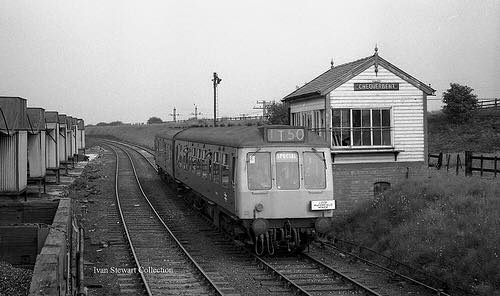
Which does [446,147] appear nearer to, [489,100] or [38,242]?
[489,100]

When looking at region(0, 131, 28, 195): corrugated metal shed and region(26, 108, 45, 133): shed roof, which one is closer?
region(0, 131, 28, 195): corrugated metal shed

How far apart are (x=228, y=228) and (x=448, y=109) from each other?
36.3 metres

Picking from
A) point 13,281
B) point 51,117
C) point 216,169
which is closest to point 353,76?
point 216,169

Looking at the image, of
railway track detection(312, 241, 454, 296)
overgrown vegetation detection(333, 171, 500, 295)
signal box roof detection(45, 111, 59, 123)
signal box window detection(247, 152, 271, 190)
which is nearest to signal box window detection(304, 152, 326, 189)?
signal box window detection(247, 152, 271, 190)

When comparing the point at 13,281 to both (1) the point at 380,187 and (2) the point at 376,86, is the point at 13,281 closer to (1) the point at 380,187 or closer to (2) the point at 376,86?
(1) the point at 380,187

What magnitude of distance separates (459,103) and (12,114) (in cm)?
3738

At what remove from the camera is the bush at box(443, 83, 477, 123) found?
153 ft

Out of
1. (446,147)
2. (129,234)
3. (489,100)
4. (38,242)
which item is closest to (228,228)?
(129,234)

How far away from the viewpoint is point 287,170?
13.7 m

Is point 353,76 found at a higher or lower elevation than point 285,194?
higher

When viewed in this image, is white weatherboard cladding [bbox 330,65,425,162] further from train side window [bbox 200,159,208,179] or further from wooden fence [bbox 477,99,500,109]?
wooden fence [bbox 477,99,500,109]

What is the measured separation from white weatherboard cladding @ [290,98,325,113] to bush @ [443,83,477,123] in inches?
1086

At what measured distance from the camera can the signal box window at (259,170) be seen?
44.2ft

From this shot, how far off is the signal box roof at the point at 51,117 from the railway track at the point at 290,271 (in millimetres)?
14266
